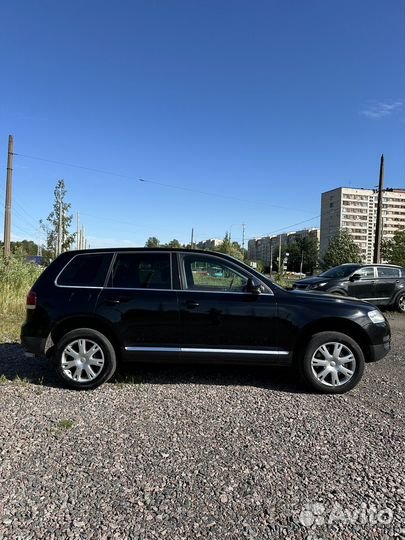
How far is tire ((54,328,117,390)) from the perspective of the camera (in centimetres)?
528

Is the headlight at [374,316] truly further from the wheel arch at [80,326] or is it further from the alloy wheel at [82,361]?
the alloy wheel at [82,361]

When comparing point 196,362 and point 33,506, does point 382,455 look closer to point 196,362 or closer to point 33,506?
point 196,362

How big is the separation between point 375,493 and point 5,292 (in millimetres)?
11796

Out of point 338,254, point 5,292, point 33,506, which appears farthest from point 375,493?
point 338,254

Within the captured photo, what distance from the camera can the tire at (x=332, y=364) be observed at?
521cm

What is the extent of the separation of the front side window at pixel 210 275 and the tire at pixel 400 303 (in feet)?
35.2

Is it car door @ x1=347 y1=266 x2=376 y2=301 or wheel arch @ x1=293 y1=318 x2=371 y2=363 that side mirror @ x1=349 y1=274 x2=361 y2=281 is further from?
wheel arch @ x1=293 y1=318 x2=371 y2=363

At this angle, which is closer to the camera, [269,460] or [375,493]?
[375,493]

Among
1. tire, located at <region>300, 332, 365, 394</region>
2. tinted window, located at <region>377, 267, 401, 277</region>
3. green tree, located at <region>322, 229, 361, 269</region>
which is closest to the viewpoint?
tire, located at <region>300, 332, 365, 394</region>

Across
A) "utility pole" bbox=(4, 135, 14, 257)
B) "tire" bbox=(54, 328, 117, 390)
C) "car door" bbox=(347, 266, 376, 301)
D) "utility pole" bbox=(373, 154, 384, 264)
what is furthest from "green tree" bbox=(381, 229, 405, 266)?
"tire" bbox=(54, 328, 117, 390)

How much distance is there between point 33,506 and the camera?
2.85m

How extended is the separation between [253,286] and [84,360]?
7.16 ft

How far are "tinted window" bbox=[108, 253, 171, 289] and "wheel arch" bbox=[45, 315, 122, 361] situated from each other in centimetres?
49

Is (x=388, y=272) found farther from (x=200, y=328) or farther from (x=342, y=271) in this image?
(x=200, y=328)
